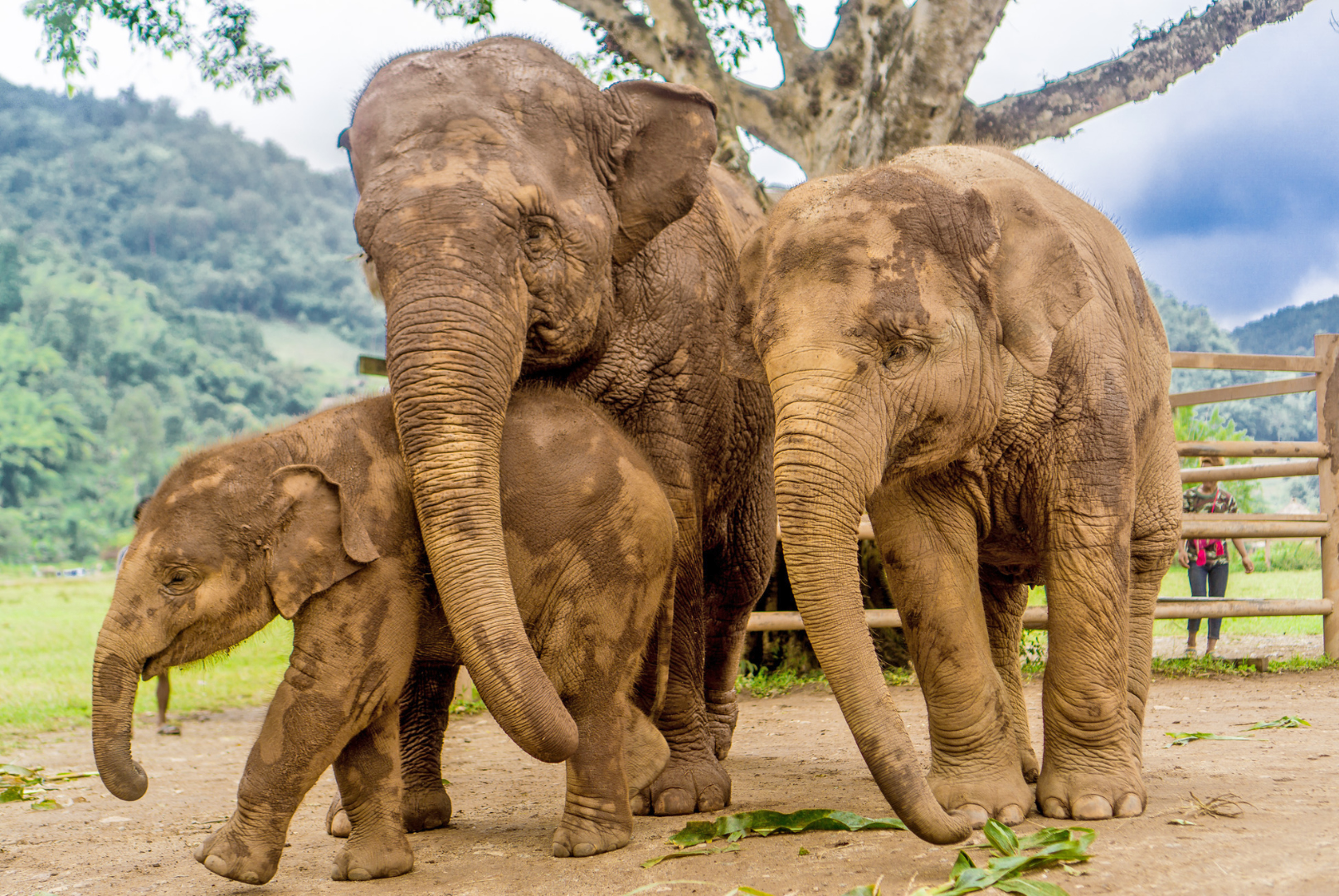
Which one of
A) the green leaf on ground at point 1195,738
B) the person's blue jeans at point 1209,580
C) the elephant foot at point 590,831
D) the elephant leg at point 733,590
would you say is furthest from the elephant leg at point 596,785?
the person's blue jeans at point 1209,580

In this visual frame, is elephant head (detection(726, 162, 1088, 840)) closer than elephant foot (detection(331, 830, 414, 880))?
Yes

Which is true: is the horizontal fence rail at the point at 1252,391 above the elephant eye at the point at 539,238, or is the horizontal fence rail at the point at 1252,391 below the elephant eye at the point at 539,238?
above

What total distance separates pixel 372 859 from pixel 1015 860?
1.91 metres

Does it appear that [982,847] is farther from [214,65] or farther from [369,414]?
[214,65]

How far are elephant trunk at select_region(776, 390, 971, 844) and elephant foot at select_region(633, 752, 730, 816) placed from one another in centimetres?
126

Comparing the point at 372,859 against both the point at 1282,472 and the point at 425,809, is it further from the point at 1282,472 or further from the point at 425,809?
the point at 1282,472

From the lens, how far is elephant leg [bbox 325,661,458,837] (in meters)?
4.55

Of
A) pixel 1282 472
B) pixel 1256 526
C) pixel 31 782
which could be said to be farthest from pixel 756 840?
pixel 1282 472

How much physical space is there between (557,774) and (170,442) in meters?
60.8

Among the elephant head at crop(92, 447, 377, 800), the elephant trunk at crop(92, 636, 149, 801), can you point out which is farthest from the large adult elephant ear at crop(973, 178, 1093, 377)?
the elephant trunk at crop(92, 636, 149, 801)

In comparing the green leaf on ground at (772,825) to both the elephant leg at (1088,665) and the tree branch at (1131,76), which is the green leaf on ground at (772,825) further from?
the tree branch at (1131,76)

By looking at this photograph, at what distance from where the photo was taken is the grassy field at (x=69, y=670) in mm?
9586

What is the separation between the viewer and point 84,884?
12.7 feet

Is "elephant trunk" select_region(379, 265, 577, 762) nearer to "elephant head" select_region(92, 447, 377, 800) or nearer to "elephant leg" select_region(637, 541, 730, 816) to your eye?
"elephant head" select_region(92, 447, 377, 800)
